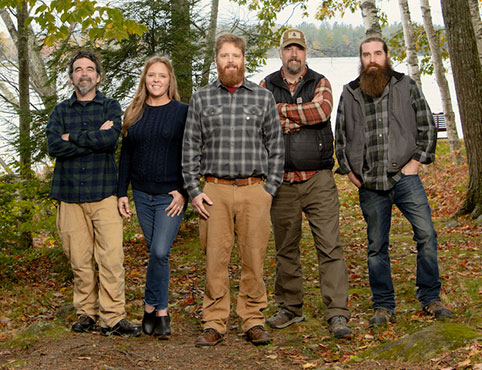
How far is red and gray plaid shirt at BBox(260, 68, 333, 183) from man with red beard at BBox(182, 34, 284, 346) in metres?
0.23

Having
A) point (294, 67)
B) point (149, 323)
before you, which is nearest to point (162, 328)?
point (149, 323)

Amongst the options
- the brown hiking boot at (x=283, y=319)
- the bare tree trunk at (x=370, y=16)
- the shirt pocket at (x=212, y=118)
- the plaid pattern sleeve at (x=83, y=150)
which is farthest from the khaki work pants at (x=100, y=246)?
the bare tree trunk at (x=370, y=16)

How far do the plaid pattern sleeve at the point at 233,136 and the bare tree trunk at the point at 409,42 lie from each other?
11.5 m

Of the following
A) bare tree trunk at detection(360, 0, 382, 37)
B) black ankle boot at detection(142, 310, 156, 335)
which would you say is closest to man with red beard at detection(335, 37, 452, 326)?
black ankle boot at detection(142, 310, 156, 335)

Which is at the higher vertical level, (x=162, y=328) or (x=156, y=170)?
(x=156, y=170)

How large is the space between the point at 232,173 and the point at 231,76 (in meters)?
0.82

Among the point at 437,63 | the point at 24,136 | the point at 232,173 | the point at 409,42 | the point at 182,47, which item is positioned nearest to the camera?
the point at 232,173

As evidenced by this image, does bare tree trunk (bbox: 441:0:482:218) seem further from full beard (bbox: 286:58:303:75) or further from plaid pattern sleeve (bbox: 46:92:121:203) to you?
plaid pattern sleeve (bbox: 46:92:121:203)

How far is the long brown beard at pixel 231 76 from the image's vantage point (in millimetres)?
4512

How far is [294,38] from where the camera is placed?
4.88 metres

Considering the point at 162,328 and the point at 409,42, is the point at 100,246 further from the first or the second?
the point at 409,42

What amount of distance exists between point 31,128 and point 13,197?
1.08m

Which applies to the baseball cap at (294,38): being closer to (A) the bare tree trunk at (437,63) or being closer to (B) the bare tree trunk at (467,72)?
(B) the bare tree trunk at (467,72)

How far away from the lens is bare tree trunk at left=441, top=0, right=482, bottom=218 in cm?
892
